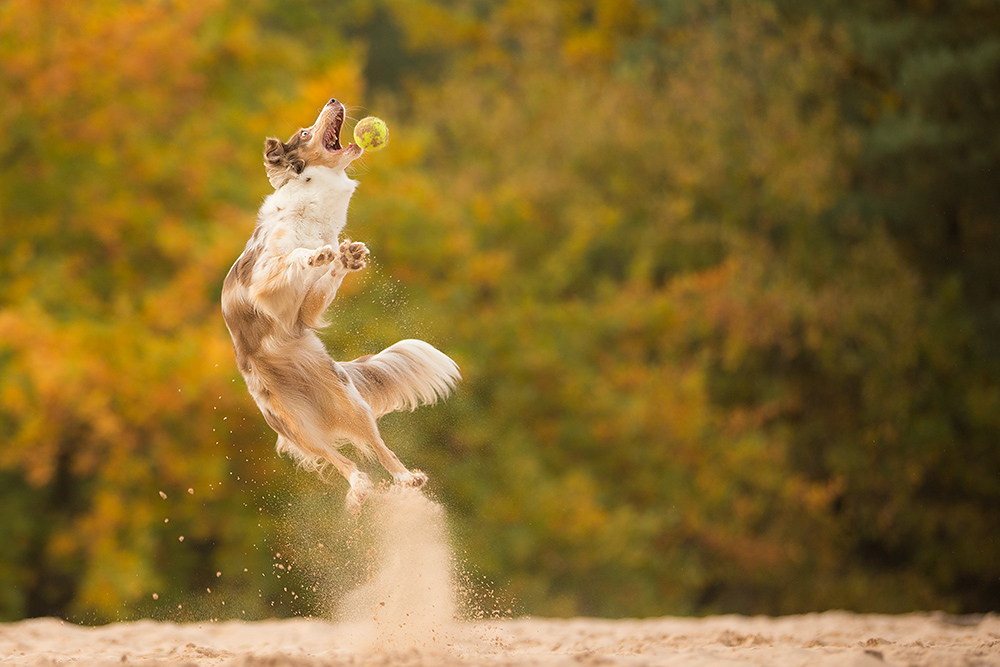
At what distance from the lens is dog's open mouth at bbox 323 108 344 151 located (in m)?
5.23

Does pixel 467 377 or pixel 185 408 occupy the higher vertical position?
pixel 467 377

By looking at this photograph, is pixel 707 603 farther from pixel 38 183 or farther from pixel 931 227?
pixel 38 183

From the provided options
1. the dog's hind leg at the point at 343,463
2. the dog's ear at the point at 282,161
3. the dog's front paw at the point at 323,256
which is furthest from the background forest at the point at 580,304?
the dog's front paw at the point at 323,256

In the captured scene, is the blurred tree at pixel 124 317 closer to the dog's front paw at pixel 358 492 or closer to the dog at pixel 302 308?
the dog at pixel 302 308

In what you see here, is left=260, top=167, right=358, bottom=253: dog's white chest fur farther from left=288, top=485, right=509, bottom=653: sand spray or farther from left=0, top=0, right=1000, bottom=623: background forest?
left=0, top=0, right=1000, bottom=623: background forest

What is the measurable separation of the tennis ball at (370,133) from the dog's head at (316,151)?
71 millimetres

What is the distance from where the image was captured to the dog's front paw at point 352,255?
184 inches

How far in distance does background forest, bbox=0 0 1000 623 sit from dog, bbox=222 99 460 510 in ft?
20.0

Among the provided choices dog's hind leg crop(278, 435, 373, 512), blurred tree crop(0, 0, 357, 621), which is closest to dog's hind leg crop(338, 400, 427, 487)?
dog's hind leg crop(278, 435, 373, 512)

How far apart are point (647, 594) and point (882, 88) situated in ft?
29.0

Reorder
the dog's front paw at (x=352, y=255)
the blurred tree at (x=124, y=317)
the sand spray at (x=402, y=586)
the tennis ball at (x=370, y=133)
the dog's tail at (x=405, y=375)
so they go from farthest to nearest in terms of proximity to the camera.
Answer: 1. the blurred tree at (x=124, y=317)
2. the sand spray at (x=402, y=586)
3. the dog's tail at (x=405, y=375)
4. the tennis ball at (x=370, y=133)
5. the dog's front paw at (x=352, y=255)

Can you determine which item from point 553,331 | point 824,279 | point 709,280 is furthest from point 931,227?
point 553,331

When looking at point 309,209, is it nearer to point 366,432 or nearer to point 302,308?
point 302,308

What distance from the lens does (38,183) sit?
12.8 meters
